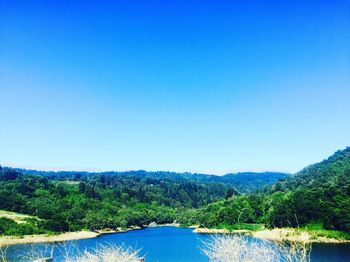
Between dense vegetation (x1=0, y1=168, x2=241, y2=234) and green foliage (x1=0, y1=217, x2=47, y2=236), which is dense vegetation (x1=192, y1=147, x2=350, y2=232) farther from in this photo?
green foliage (x1=0, y1=217, x2=47, y2=236)

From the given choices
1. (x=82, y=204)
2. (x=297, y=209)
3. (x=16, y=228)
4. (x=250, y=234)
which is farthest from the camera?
(x=82, y=204)

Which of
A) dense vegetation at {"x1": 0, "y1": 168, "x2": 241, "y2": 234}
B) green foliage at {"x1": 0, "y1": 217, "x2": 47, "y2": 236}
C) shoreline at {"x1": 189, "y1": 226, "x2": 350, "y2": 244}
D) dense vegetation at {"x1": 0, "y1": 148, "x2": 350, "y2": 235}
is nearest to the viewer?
shoreline at {"x1": 189, "y1": 226, "x2": 350, "y2": 244}

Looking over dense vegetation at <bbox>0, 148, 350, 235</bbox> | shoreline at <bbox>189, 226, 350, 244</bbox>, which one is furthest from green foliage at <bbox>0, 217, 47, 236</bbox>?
shoreline at <bbox>189, 226, 350, 244</bbox>

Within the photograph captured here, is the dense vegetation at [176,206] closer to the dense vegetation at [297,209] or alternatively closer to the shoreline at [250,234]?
the dense vegetation at [297,209]

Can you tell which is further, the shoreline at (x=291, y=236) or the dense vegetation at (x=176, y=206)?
the dense vegetation at (x=176, y=206)

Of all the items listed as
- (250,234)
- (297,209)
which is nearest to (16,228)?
(250,234)

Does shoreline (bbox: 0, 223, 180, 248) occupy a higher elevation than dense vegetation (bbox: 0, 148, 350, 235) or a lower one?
lower

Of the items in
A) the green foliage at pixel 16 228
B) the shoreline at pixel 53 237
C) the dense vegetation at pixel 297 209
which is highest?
the dense vegetation at pixel 297 209

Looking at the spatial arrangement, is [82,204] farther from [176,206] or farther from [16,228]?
[176,206]

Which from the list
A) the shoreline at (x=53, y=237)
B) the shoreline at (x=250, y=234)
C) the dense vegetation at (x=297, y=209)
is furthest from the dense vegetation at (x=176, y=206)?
the shoreline at (x=250, y=234)

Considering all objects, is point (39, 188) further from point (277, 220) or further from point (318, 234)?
point (318, 234)

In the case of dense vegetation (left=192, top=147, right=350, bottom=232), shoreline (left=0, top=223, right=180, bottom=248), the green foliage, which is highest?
dense vegetation (left=192, top=147, right=350, bottom=232)

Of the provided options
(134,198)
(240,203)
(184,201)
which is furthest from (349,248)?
(184,201)

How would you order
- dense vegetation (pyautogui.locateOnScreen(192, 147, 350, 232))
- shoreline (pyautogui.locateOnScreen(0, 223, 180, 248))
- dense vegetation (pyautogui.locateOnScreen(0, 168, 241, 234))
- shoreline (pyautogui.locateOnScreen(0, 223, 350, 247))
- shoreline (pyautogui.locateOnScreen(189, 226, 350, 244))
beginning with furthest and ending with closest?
dense vegetation (pyautogui.locateOnScreen(0, 168, 241, 234)) < shoreline (pyautogui.locateOnScreen(0, 223, 180, 248)) < dense vegetation (pyautogui.locateOnScreen(192, 147, 350, 232)) < shoreline (pyautogui.locateOnScreen(0, 223, 350, 247)) < shoreline (pyautogui.locateOnScreen(189, 226, 350, 244))
